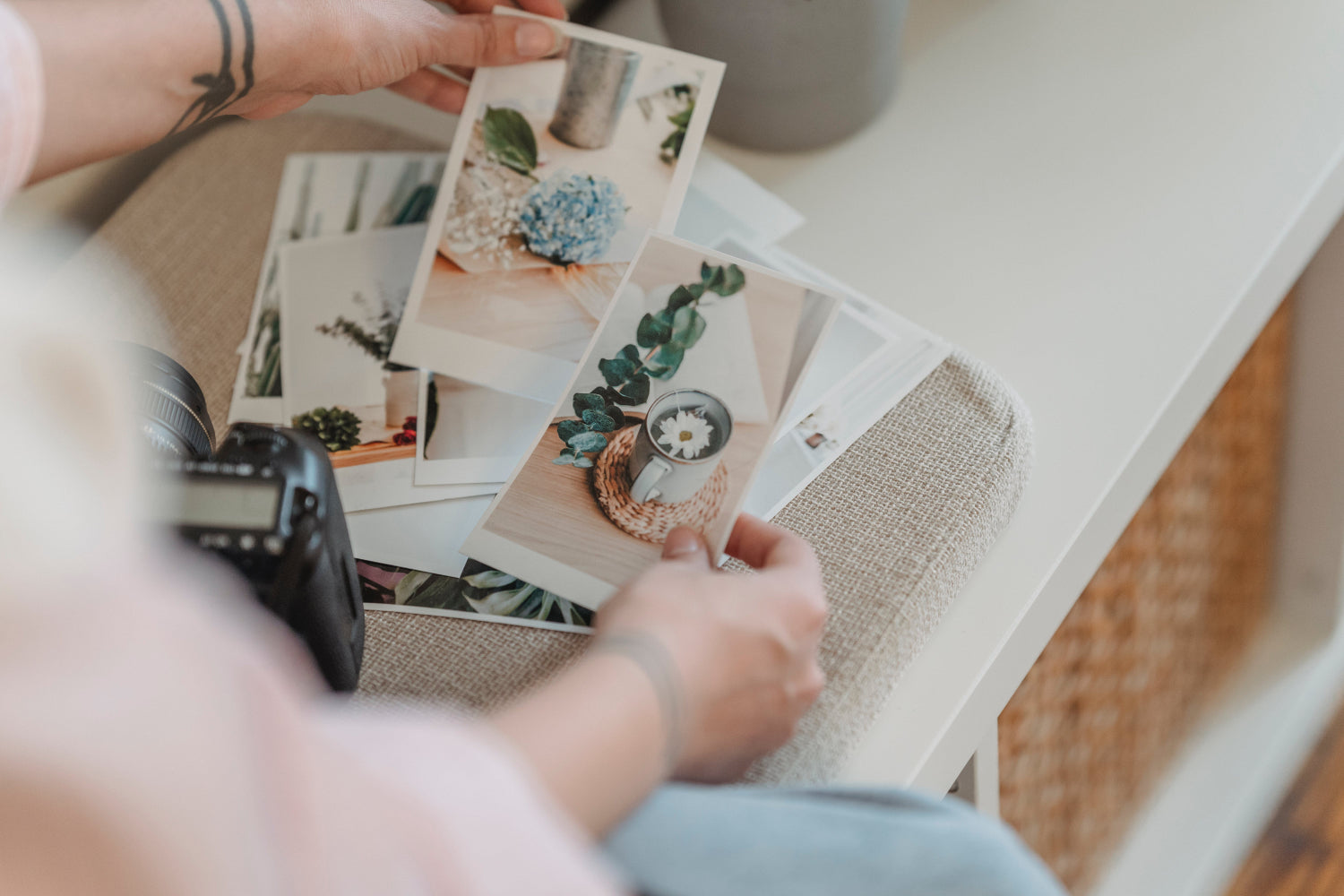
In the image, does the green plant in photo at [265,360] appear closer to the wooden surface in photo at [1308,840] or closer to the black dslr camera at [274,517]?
the black dslr camera at [274,517]

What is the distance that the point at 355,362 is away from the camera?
622 mm

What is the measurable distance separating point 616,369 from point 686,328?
5 centimetres

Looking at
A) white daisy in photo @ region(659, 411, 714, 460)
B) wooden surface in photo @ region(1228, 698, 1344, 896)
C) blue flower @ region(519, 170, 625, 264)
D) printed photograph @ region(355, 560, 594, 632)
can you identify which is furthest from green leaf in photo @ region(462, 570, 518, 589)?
wooden surface in photo @ region(1228, 698, 1344, 896)

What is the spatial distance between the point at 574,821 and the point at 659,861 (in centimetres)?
4

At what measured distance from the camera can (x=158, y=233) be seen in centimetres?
68

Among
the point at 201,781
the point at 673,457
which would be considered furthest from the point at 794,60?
the point at 201,781

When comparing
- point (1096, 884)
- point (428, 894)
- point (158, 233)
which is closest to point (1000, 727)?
point (1096, 884)

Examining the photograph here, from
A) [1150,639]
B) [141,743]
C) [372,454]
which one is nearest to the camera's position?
[141,743]

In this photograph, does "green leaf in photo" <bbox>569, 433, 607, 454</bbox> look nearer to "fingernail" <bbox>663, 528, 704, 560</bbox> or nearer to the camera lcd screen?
"fingernail" <bbox>663, 528, 704, 560</bbox>

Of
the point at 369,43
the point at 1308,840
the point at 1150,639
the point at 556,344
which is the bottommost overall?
the point at 1308,840

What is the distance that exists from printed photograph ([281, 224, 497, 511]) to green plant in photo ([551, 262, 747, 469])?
0.28 feet

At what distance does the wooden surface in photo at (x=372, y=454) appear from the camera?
0.58 m

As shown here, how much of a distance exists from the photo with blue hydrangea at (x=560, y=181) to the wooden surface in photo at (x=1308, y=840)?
0.82m

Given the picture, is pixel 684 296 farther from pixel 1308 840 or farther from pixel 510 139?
pixel 1308 840
